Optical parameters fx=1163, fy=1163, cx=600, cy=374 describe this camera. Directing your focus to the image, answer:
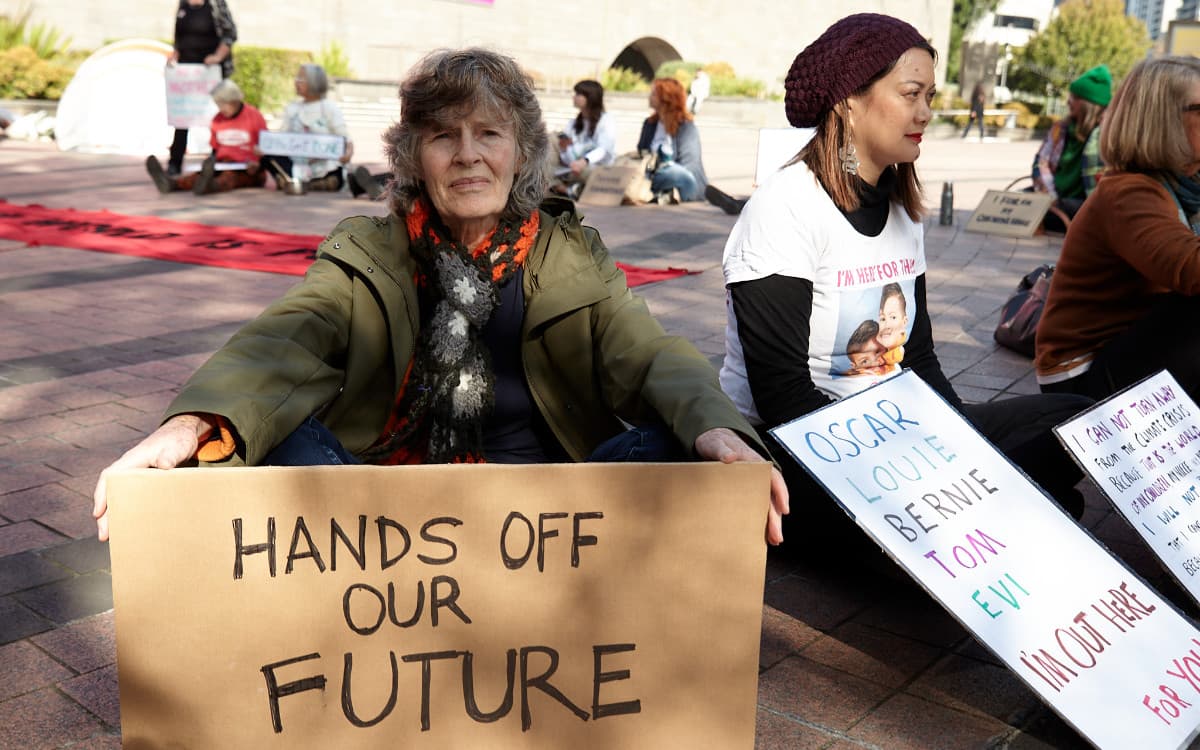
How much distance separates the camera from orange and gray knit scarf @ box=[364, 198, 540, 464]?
245cm

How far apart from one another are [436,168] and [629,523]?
104 cm

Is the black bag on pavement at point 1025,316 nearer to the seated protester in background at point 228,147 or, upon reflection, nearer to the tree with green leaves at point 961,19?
the seated protester in background at point 228,147

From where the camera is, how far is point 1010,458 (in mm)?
2779

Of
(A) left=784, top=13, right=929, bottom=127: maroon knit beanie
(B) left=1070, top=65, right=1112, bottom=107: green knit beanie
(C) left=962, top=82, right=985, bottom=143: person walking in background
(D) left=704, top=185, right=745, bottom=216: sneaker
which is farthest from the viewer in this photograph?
(C) left=962, top=82, right=985, bottom=143: person walking in background

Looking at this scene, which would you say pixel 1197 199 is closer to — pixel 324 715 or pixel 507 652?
pixel 507 652

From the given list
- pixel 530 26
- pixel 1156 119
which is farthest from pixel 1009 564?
pixel 530 26

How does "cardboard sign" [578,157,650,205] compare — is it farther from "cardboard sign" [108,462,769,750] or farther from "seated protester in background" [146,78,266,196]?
"cardboard sign" [108,462,769,750]

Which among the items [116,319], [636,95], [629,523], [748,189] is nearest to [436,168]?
[629,523]

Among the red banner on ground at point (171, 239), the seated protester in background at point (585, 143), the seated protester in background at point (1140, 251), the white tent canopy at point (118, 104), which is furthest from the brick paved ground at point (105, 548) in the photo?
the white tent canopy at point (118, 104)

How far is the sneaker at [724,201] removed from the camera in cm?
1088

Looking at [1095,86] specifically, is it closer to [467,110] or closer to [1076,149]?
[1076,149]

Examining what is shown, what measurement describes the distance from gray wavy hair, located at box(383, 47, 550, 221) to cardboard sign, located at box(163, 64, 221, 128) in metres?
10.6

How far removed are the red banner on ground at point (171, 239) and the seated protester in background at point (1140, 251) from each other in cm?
371

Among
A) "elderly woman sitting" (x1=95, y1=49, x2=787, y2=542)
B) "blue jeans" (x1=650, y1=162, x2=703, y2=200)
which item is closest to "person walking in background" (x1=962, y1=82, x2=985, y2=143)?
"blue jeans" (x1=650, y1=162, x2=703, y2=200)
